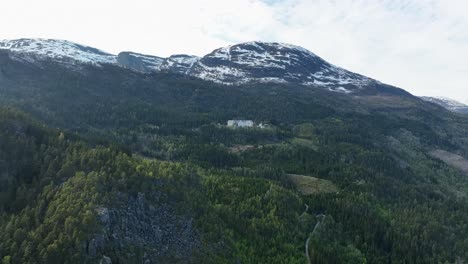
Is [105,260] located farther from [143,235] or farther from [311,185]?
[311,185]

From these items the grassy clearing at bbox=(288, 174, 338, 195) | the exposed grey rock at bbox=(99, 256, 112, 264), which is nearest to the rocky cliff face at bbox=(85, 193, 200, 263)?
the exposed grey rock at bbox=(99, 256, 112, 264)

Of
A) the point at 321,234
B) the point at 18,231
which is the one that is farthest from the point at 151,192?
the point at 321,234

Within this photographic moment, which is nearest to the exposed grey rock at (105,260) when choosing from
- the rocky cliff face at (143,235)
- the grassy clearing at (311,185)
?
the rocky cliff face at (143,235)

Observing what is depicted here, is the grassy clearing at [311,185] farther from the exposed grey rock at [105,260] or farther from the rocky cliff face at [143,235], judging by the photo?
the exposed grey rock at [105,260]

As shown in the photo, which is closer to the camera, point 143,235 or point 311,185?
point 143,235

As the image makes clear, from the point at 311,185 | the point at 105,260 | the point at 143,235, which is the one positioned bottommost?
the point at 311,185

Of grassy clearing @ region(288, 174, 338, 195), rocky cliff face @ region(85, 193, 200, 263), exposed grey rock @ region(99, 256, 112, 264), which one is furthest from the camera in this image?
grassy clearing @ region(288, 174, 338, 195)

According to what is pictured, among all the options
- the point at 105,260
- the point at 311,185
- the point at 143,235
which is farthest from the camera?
the point at 311,185

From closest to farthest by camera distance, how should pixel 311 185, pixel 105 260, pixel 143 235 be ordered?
pixel 105 260
pixel 143 235
pixel 311 185

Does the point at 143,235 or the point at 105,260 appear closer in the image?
the point at 105,260

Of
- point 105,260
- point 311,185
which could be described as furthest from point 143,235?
point 311,185

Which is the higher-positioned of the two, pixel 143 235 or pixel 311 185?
pixel 143 235

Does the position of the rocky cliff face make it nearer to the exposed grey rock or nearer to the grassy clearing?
the exposed grey rock
